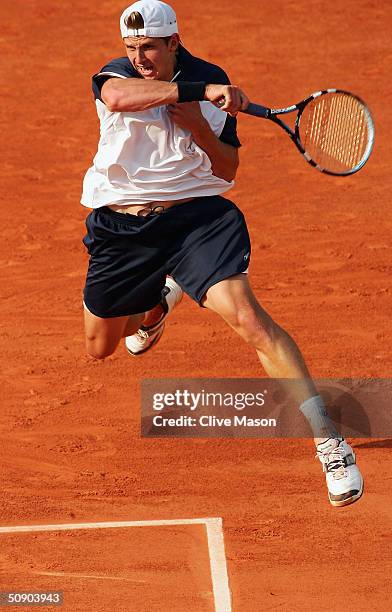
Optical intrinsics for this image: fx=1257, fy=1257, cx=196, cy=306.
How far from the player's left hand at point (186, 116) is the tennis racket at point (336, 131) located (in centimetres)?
77

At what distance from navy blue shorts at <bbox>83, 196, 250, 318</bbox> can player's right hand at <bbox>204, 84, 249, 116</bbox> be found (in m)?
0.94

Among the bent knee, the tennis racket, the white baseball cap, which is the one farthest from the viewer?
the tennis racket

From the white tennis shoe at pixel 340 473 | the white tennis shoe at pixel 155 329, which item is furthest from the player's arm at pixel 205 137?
the white tennis shoe at pixel 155 329

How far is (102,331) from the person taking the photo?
870cm

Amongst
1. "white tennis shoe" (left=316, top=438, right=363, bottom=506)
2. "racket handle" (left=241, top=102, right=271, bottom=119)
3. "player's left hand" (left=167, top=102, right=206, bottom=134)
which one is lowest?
"white tennis shoe" (left=316, top=438, right=363, bottom=506)

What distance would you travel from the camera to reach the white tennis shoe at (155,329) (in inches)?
380

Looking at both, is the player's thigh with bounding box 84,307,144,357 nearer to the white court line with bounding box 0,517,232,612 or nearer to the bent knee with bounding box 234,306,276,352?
the white court line with bounding box 0,517,232,612

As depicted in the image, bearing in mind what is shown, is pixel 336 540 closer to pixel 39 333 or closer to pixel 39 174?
pixel 39 333

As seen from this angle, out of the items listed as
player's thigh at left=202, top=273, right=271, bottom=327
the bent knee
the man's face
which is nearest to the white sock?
the bent knee

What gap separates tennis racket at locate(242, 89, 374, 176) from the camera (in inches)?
317

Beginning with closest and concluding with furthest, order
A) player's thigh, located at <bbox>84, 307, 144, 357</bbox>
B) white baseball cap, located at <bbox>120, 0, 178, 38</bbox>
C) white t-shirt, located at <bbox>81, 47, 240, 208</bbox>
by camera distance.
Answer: white baseball cap, located at <bbox>120, 0, 178, 38</bbox>, white t-shirt, located at <bbox>81, 47, 240, 208</bbox>, player's thigh, located at <bbox>84, 307, 144, 357</bbox>

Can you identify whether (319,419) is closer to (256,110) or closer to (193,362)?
(256,110)

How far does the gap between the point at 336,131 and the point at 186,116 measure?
117cm

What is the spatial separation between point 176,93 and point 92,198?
1117 mm
